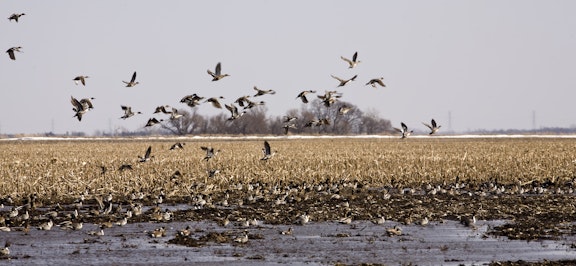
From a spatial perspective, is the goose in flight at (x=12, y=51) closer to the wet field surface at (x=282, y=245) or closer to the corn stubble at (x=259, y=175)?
the corn stubble at (x=259, y=175)

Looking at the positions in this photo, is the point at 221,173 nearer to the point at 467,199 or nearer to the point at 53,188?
the point at 53,188

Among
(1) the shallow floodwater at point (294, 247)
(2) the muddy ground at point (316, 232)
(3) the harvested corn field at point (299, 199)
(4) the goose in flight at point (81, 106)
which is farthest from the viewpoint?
(4) the goose in flight at point (81, 106)

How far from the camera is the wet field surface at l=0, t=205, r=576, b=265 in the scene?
14.7 metres

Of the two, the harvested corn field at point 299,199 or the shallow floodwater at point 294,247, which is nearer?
the shallow floodwater at point 294,247

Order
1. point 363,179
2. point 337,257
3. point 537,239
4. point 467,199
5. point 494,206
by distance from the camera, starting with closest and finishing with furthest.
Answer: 1. point 337,257
2. point 537,239
3. point 494,206
4. point 467,199
5. point 363,179

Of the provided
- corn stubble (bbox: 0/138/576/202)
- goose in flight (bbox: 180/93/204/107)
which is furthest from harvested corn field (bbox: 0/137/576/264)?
goose in flight (bbox: 180/93/204/107)

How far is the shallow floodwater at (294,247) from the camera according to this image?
14.7m

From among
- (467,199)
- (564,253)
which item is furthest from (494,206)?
(564,253)

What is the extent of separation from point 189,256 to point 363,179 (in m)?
16.6

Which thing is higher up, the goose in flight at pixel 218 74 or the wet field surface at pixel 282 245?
the goose in flight at pixel 218 74

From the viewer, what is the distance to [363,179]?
31031 mm

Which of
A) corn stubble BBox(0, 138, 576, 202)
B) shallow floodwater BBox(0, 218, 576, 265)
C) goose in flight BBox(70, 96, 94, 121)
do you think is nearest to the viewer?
shallow floodwater BBox(0, 218, 576, 265)

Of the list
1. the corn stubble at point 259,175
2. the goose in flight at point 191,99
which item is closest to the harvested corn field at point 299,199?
the corn stubble at point 259,175

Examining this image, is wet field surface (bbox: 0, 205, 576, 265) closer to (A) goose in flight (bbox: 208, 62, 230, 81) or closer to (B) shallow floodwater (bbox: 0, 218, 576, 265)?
(B) shallow floodwater (bbox: 0, 218, 576, 265)
